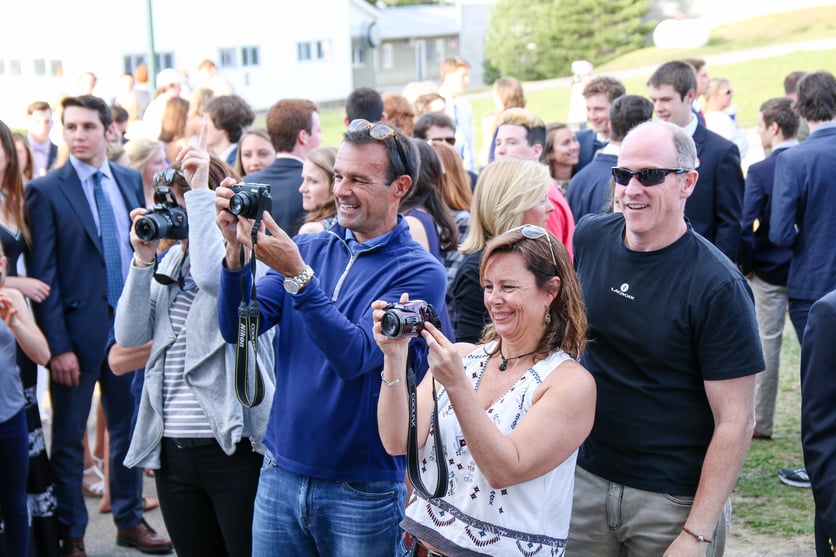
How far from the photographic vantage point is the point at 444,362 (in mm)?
2738

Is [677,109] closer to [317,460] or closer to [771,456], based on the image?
[771,456]

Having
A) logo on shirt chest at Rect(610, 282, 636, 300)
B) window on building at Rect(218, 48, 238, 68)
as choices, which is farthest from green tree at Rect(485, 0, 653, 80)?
logo on shirt chest at Rect(610, 282, 636, 300)

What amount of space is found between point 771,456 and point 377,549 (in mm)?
4420

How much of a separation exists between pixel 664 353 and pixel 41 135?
31.9 feet

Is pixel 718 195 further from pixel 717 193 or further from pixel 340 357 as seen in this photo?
pixel 340 357

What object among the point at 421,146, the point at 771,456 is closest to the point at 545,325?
the point at 421,146

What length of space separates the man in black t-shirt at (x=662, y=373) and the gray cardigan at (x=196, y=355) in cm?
141

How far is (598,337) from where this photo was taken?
3363 millimetres

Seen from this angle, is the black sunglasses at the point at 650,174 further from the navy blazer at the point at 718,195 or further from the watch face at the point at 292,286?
the navy blazer at the point at 718,195

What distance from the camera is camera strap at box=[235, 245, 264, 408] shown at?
3271 mm

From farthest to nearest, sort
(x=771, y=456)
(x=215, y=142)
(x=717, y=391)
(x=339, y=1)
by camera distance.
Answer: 1. (x=339, y=1)
2. (x=215, y=142)
3. (x=771, y=456)
4. (x=717, y=391)

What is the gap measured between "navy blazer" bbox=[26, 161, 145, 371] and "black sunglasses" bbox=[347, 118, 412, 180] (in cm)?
276

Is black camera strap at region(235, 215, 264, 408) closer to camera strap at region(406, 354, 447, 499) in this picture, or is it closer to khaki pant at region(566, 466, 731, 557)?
camera strap at region(406, 354, 447, 499)

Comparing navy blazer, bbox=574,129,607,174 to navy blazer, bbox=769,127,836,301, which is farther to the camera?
navy blazer, bbox=574,129,607,174
